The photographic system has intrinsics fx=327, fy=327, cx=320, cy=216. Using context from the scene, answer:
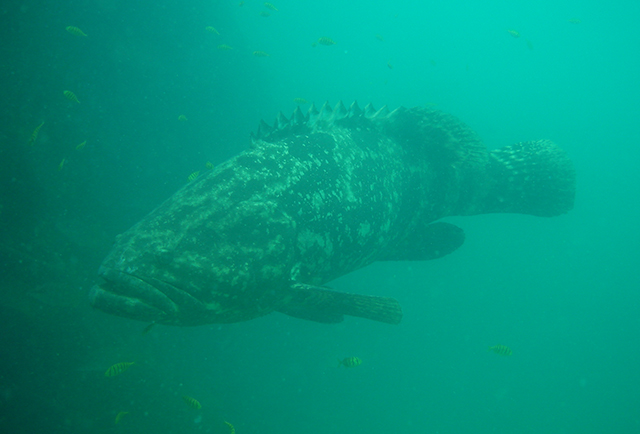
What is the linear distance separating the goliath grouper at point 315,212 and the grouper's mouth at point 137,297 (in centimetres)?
1

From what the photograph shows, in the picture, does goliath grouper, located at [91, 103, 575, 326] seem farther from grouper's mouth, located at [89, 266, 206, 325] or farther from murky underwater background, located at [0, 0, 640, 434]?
murky underwater background, located at [0, 0, 640, 434]

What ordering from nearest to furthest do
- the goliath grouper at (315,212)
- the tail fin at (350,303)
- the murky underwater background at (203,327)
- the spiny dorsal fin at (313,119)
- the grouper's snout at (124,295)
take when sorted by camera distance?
the grouper's snout at (124,295), the goliath grouper at (315,212), the tail fin at (350,303), the spiny dorsal fin at (313,119), the murky underwater background at (203,327)

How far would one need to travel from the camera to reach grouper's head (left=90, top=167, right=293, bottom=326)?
2887 millimetres

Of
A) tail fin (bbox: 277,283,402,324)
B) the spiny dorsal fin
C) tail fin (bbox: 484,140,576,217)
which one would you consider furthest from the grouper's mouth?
tail fin (bbox: 484,140,576,217)

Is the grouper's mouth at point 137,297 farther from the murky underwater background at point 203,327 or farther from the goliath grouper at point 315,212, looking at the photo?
the murky underwater background at point 203,327

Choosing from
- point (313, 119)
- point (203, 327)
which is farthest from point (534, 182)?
Answer: point (203, 327)

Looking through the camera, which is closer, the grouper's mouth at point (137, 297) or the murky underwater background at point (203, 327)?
the grouper's mouth at point (137, 297)

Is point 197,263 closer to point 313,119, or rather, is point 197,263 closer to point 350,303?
point 350,303

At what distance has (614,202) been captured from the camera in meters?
58.0

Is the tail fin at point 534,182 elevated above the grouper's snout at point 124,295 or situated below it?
above

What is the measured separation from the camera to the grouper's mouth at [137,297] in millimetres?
2797

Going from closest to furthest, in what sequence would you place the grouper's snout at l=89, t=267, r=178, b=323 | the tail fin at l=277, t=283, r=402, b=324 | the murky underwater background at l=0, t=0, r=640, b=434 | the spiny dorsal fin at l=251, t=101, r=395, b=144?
the grouper's snout at l=89, t=267, r=178, b=323 → the tail fin at l=277, t=283, r=402, b=324 → the spiny dorsal fin at l=251, t=101, r=395, b=144 → the murky underwater background at l=0, t=0, r=640, b=434

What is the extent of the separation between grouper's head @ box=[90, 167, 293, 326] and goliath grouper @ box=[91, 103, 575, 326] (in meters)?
0.01

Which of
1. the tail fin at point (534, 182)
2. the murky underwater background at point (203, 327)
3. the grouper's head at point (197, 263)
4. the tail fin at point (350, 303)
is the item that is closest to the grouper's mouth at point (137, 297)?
the grouper's head at point (197, 263)
